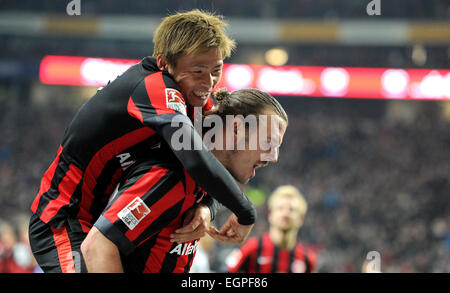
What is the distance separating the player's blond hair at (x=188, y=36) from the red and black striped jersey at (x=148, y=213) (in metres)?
0.42

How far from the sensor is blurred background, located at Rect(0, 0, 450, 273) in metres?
15.6

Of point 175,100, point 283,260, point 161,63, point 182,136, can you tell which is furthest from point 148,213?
point 283,260

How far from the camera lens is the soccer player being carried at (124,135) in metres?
1.96

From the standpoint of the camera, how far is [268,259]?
14.6 ft

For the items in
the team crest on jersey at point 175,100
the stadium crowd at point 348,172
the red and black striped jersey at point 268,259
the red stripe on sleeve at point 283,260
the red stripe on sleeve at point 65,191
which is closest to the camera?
the team crest on jersey at point 175,100

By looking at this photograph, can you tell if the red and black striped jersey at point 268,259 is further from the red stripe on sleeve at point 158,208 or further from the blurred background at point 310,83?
the blurred background at point 310,83

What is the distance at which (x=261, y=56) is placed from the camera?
19.2m

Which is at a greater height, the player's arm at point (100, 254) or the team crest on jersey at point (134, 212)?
the team crest on jersey at point (134, 212)

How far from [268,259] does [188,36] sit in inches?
112

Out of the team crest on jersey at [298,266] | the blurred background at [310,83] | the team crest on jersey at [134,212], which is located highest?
the blurred background at [310,83]

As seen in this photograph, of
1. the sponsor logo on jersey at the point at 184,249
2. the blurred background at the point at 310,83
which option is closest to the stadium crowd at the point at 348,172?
the blurred background at the point at 310,83

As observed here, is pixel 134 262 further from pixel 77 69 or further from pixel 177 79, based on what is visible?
pixel 77 69

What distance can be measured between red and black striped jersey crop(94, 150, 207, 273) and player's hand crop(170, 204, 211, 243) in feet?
0.10

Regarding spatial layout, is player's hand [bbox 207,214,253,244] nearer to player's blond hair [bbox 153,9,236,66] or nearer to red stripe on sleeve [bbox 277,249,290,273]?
player's blond hair [bbox 153,9,236,66]
